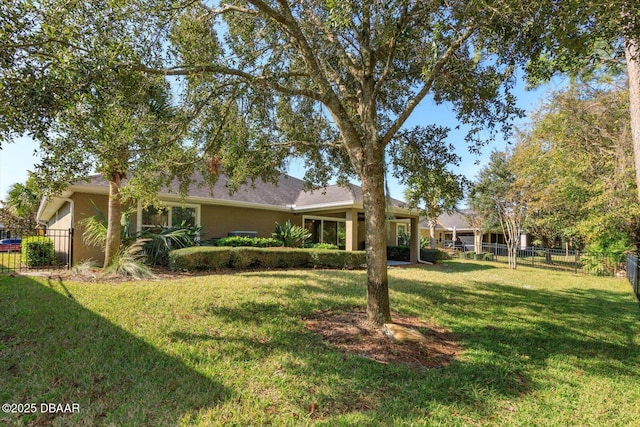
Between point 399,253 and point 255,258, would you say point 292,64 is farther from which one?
point 399,253

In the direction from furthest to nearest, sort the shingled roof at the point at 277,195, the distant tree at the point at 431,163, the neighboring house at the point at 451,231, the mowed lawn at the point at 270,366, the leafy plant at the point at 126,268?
the neighboring house at the point at 451,231
the shingled roof at the point at 277,195
the leafy plant at the point at 126,268
the distant tree at the point at 431,163
the mowed lawn at the point at 270,366

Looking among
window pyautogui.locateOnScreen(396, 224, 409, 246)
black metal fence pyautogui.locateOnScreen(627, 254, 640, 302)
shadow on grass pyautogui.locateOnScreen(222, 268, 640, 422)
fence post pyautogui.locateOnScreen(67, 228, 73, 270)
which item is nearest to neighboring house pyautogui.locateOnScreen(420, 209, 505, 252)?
window pyautogui.locateOnScreen(396, 224, 409, 246)

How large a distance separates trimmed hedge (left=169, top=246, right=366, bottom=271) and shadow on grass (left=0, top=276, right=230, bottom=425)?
5296 millimetres

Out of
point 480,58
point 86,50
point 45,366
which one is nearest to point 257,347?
point 45,366

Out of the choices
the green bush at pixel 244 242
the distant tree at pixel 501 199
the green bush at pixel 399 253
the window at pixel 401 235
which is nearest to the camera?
the green bush at pixel 244 242

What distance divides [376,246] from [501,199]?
21.1 metres

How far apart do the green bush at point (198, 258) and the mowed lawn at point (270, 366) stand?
3278 mm

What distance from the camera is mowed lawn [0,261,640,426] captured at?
127 inches

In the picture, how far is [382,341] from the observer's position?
504 cm

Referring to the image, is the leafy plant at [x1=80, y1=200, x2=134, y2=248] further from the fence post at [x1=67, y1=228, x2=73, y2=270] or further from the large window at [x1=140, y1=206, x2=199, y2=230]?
the large window at [x1=140, y1=206, x2=199, y2=230]

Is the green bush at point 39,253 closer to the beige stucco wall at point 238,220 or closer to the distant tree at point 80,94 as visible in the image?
the beige stucco wall at point 238,220

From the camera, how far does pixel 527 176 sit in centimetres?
1889

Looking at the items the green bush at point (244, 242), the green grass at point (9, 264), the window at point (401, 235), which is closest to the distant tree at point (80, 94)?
the green bush at point (244, 242)

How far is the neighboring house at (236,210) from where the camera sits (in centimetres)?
1188
